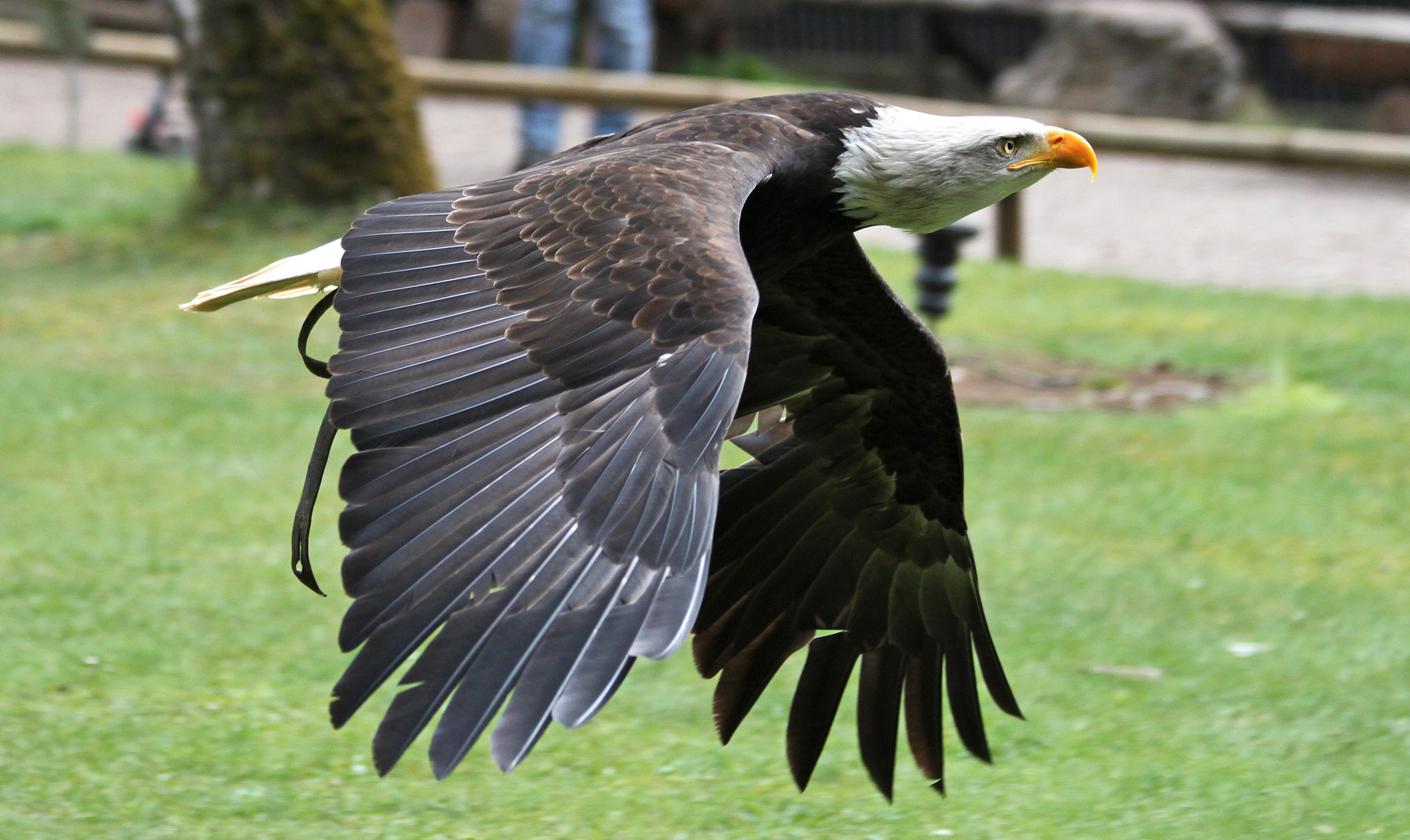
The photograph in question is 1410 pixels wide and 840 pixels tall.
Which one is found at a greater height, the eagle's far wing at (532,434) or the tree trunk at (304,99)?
the eagle's far wing at (532,434)

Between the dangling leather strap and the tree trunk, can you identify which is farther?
the tree trunk

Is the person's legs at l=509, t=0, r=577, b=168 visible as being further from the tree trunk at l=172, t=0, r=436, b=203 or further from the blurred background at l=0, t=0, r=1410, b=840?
the tree trunk at l=172, t=0, r=436, b=203

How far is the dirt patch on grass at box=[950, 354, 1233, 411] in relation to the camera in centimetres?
820

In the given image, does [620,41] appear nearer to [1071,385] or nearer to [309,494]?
[1071,385]

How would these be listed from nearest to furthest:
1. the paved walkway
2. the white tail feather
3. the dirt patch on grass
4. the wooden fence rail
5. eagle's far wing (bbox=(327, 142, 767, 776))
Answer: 1. eagle's far wing (bbox=(327, 142, 767, 776))
2. the white tail feather
3. the dirt patch on grass
4. the wooden fence rail
5. the paved walkway

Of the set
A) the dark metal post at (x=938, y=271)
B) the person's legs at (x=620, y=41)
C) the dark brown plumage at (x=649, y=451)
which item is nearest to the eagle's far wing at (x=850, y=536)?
the dark brown plumage at (x=649, y=451)

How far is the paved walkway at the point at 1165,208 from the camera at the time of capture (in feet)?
37.4

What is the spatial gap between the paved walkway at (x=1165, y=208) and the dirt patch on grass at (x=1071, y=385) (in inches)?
61.9

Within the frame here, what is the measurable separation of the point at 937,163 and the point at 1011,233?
7210mm

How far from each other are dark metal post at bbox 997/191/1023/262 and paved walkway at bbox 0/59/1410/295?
1.50ft

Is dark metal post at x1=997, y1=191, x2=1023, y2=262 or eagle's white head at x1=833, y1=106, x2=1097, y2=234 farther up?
Answer: eagle's white head at x1=833, y1=106, x2=1097, y2=234

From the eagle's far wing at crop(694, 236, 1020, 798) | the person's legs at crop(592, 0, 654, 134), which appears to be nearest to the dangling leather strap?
the eagle's far wing at crop(694, 236, 1020, 798)

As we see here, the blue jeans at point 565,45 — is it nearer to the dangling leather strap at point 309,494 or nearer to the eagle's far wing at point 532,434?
the dangling leather strap at point 309,494

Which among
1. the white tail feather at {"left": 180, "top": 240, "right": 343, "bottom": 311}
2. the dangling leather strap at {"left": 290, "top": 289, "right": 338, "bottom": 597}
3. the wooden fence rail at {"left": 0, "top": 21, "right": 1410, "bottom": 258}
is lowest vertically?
the wooden fence rail at {"left": 0, "top": 21, "right": 1410, "bottom": 258}
